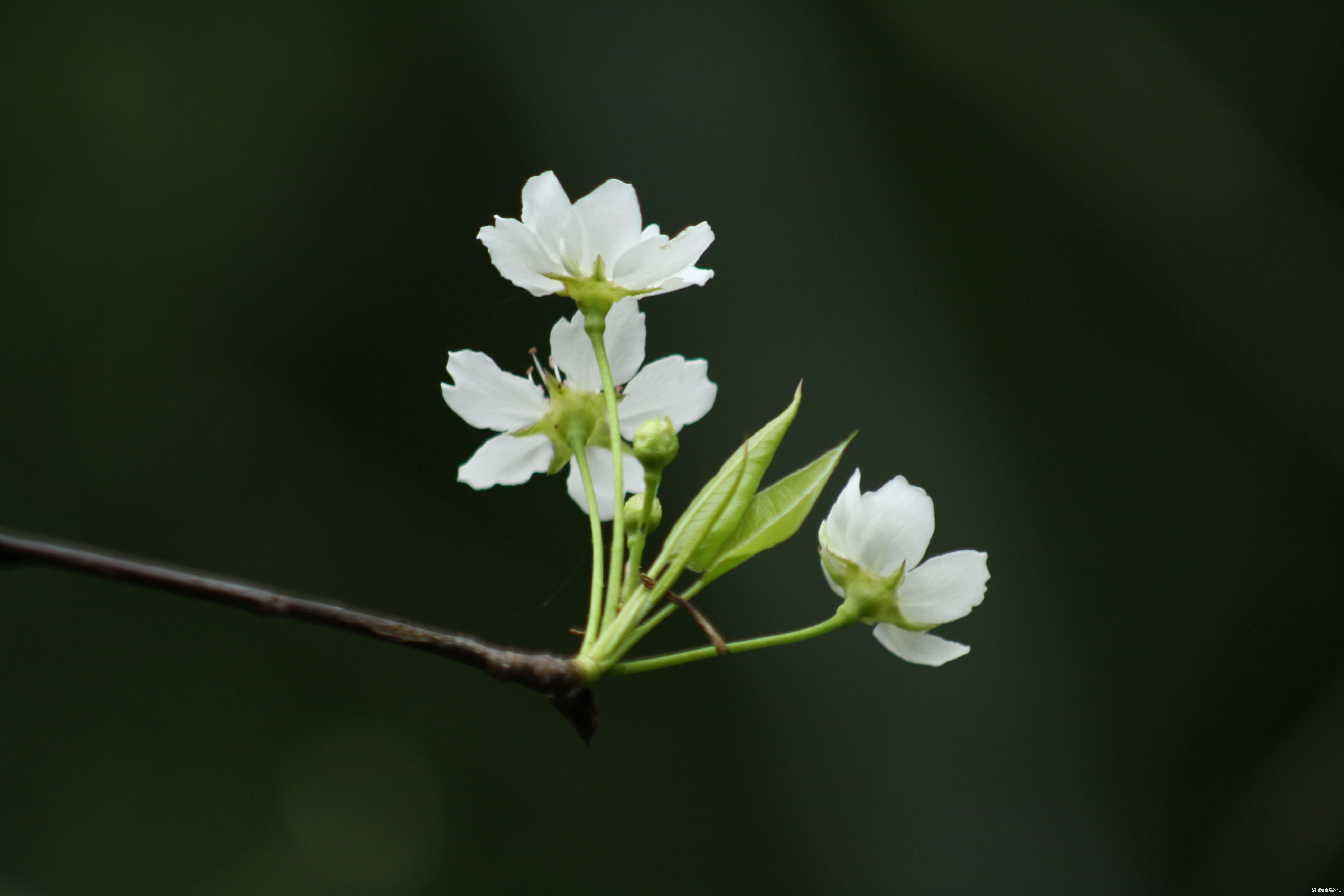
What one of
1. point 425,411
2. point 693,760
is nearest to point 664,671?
point 693,760

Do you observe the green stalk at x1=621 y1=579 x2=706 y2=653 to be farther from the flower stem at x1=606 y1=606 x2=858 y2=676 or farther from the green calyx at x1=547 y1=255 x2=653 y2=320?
the green calyx at x1=547 y1=255 x2=653 y2=320

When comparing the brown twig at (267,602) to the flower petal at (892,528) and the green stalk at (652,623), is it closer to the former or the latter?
the green stalk at (652,623)

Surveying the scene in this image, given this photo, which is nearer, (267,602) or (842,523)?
(267,602)

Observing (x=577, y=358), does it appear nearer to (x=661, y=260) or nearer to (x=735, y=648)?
(x=661, y=260)

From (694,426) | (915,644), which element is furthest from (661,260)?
(694,426)

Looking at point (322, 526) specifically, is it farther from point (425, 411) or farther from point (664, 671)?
point (664, 671)

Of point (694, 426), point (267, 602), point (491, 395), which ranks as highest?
point (694, 426)
